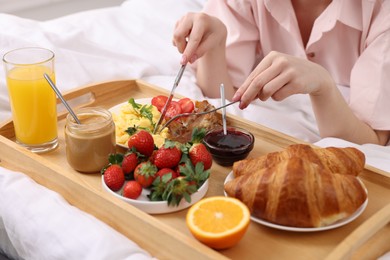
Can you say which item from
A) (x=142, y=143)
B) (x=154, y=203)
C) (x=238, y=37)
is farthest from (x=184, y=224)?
(x=238, y=37)

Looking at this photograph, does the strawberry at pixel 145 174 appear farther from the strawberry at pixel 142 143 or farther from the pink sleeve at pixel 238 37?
the pink sleeve at pixel 238 37

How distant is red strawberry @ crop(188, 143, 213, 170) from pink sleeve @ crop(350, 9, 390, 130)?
558mm

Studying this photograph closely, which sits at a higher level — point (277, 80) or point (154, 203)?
point (277, 80)

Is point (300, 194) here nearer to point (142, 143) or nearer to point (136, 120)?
point (142, 143)

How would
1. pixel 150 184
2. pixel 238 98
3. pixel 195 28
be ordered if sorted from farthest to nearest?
pixel 195 28 < pixel 238 98 < pixel 150 184

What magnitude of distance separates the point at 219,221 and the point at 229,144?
290 millimetres

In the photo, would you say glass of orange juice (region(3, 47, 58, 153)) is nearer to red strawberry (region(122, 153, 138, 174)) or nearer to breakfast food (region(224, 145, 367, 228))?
red strawberry (region(122, 153, 138, 174))

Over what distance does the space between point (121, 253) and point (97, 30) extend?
1174mm

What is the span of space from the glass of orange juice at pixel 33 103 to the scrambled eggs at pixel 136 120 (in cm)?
15

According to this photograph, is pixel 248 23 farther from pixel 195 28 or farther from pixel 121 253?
pixel 121 253

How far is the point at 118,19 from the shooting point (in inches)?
80.9

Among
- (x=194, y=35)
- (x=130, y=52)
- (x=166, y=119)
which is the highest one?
(x=194, y=35)

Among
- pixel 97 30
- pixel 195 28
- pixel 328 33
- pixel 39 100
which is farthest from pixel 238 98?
pixel 97 30

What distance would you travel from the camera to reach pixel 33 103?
1.21 m
